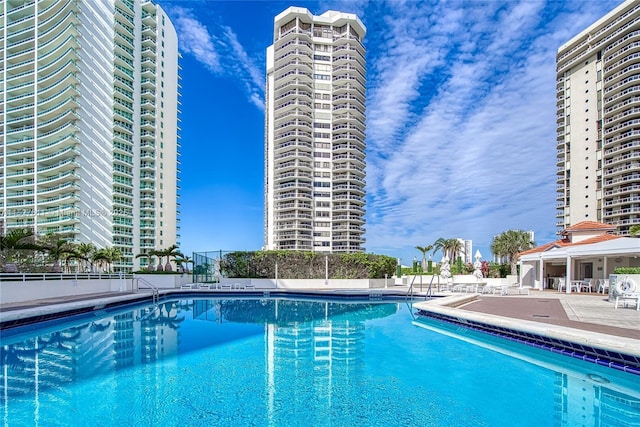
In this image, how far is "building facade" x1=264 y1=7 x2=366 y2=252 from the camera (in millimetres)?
57406

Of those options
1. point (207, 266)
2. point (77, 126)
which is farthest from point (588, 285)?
point (77, 126)

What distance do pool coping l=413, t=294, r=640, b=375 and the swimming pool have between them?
0.19 meters

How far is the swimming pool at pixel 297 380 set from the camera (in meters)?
5.04

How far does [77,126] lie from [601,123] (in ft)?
241

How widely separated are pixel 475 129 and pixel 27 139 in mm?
57505

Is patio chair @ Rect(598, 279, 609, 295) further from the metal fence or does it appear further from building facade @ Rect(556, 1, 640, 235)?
building facade @ Rect(556, 1, 640, 235)

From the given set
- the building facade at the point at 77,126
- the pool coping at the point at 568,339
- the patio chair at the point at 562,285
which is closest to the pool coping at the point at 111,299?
the patio chair at the point at 562,285

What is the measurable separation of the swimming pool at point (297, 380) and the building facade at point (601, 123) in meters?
48.9

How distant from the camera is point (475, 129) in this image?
3281 centimetres

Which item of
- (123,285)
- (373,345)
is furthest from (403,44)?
(123,285)

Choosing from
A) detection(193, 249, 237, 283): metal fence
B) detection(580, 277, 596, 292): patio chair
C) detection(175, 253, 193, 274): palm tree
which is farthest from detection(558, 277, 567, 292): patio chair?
detection(175, 253, 193, 274): palm tree

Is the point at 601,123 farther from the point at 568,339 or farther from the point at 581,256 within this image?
the point at 568,339

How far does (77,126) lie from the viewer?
45.8m

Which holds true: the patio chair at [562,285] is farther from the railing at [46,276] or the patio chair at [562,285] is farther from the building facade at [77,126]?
the building facade at [77,126]
